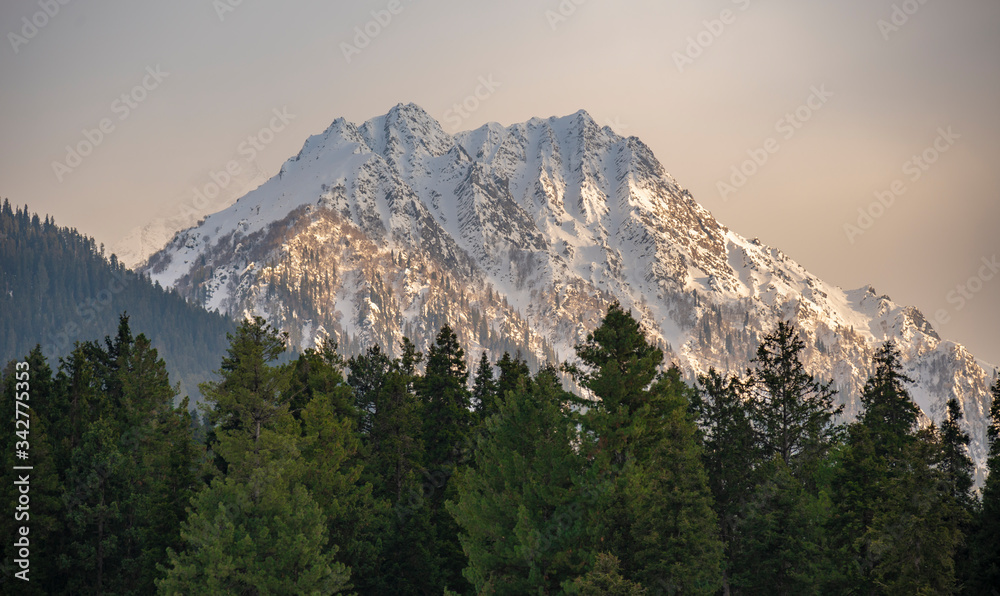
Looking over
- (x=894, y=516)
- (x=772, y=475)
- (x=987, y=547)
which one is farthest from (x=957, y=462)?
(x=894, y=516)

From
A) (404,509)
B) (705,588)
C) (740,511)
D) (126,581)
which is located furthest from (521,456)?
(126,581)

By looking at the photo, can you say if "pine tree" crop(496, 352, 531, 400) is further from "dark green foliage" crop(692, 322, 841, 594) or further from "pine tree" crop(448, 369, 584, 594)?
"pine tree" crop(448, 369, 584, 594)

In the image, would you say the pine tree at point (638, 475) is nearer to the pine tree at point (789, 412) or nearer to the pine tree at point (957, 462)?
the pine tree at point (789, 412)

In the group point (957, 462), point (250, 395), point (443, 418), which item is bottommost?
point (957, 462)

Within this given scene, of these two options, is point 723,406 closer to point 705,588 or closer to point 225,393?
point 705,588

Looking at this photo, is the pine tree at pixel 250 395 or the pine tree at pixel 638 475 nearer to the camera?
the pine tree at pixel 638 475

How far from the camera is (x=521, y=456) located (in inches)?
1574

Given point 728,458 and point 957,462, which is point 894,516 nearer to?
point 728,458

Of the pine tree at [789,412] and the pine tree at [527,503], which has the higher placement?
the pine tree at [789,412]

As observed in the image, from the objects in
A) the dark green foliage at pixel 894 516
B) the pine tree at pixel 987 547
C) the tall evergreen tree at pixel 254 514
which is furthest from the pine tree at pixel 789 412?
the tall evergreen tree at pixel 254 514

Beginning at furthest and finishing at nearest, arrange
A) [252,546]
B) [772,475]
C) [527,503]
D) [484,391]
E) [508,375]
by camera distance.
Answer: [484,391], [508,375], [772,475], [527,503], [252,546]

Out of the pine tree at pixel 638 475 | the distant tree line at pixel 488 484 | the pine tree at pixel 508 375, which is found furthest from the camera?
the pine tree at pixel 508 375

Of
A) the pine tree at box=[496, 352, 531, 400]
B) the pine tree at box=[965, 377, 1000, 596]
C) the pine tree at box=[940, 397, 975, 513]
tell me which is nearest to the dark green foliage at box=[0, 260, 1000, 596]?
the pine tree at box=[965, 377, 1000, 596]

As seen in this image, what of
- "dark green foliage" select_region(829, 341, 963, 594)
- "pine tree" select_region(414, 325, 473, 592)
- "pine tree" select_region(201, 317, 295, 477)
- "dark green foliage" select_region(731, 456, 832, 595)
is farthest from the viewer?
"pine tree" select_region(414, 325, 473, 592)
